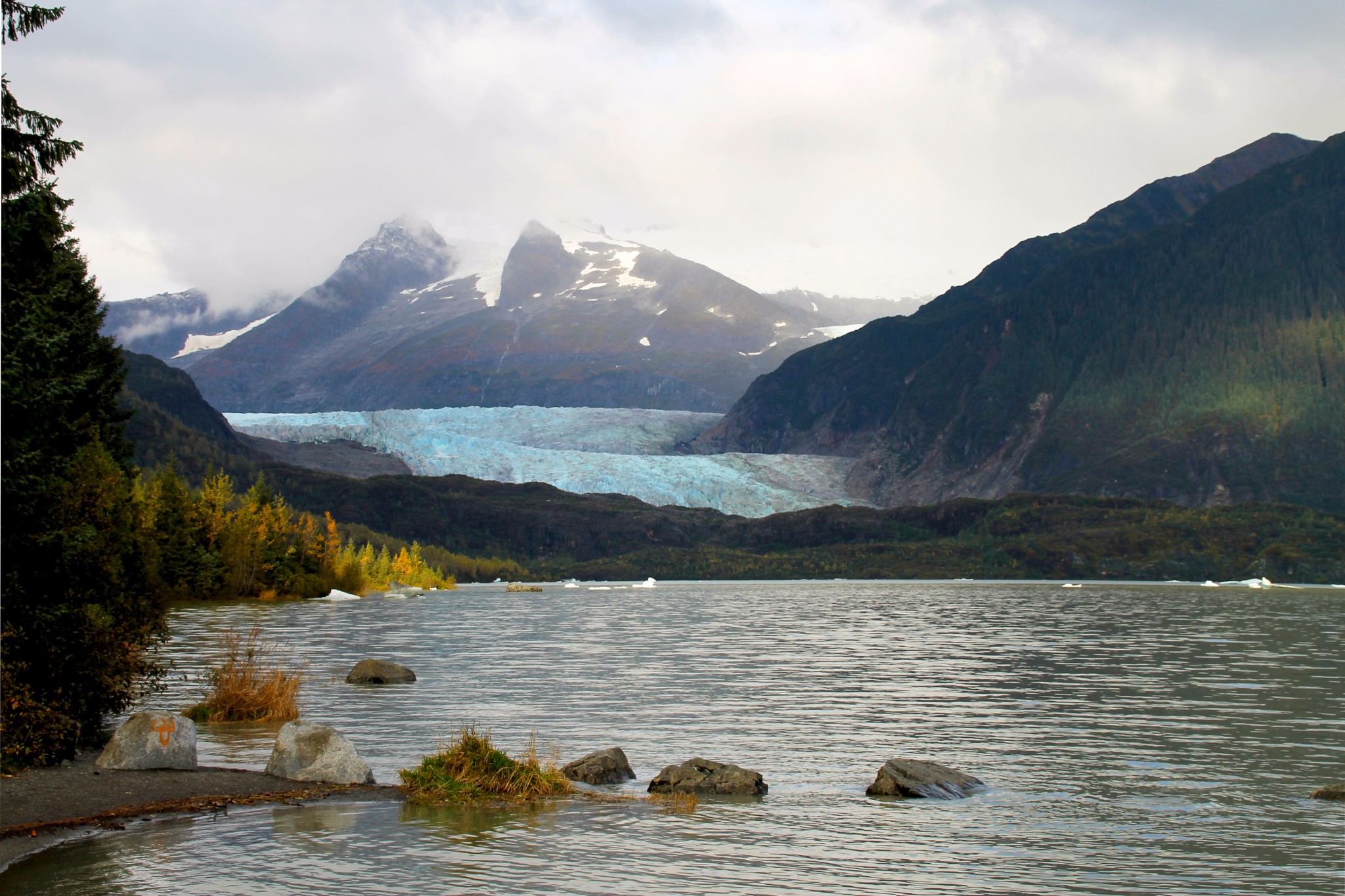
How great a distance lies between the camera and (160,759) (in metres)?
21.9

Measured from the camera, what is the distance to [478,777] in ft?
69.2

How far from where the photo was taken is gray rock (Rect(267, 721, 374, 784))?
71.2 ft

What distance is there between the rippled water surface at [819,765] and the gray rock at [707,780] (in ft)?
1.72

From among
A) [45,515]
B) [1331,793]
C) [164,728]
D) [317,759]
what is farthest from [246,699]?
[1331,793]

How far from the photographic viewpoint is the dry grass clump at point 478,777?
20625mm

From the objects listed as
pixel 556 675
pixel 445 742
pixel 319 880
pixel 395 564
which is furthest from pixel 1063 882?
pixel 395 564

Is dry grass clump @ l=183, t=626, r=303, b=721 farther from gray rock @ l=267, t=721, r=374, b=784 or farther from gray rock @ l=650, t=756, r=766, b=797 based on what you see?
gray rock @ l=650, t=756, r=766, b=797

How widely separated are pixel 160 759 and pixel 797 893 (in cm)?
1228

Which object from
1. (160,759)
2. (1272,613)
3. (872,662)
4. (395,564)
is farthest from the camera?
(395,564)

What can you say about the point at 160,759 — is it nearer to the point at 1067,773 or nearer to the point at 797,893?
the point at 797,893

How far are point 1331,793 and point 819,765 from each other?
9394 mm

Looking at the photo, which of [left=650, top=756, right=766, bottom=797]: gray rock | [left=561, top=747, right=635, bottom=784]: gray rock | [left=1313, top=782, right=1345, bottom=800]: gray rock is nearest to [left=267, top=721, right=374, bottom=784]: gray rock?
[left=561, top=747, right=635, bottom=784]: gray rock

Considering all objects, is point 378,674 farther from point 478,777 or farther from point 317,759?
point 478,777

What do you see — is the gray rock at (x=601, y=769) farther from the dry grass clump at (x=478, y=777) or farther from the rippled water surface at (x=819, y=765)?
the dry grass clump at (x=478, y=777)
